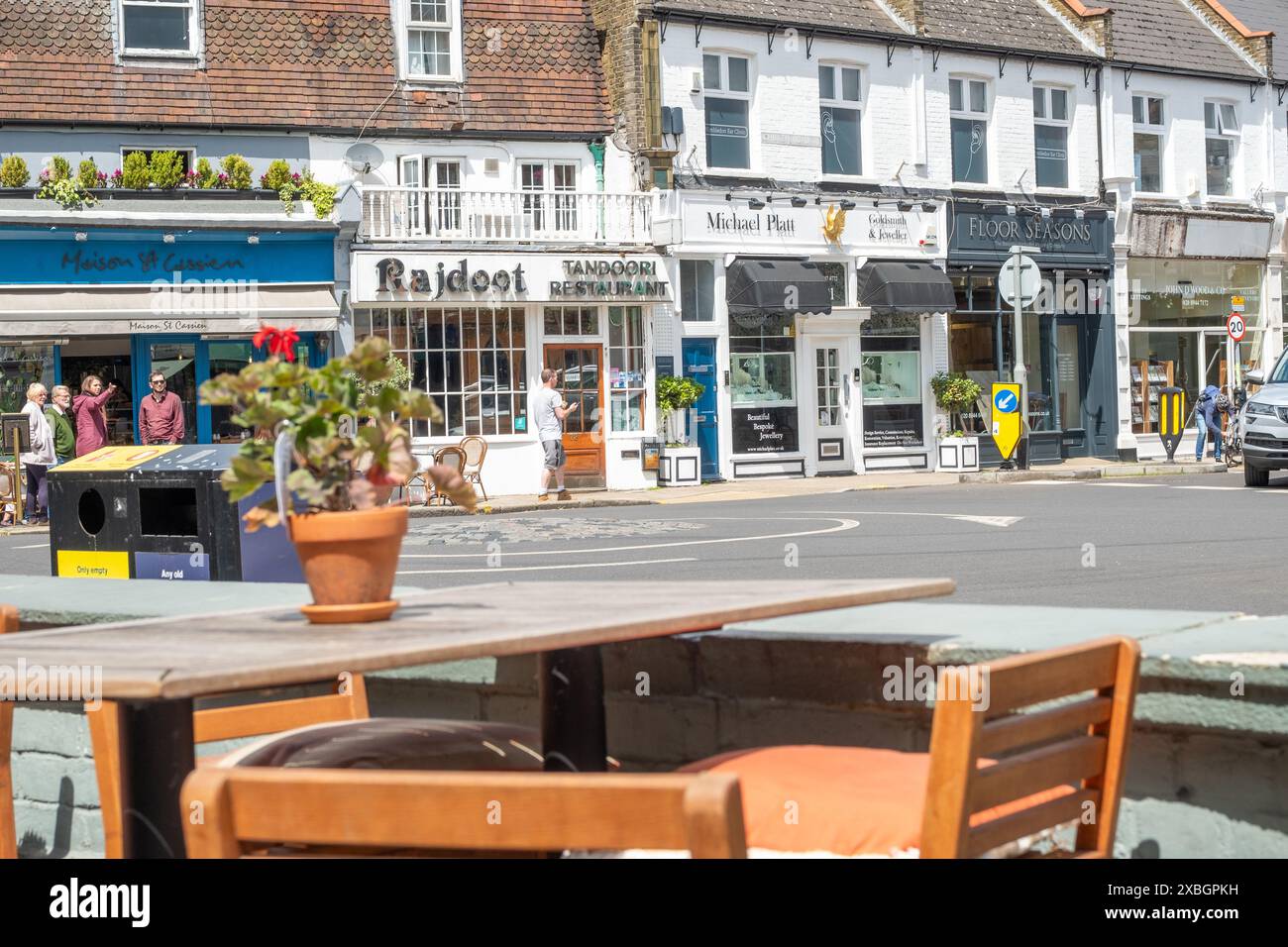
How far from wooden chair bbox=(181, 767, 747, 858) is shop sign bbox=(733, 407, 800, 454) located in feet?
84.0

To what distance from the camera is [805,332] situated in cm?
2844

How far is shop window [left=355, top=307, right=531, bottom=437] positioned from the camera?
25.4 m

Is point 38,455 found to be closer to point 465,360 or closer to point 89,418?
point 89,418

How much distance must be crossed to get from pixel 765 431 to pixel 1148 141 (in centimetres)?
1075

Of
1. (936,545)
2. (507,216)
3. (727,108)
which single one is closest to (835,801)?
(936,545)

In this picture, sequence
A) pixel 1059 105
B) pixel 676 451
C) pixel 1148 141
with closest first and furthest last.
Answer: pixel 676 451, pixel 1059 105, pixel 1148 141

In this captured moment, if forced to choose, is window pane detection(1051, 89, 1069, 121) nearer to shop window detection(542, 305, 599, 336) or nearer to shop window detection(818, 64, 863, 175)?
shop window detection(818, 64, 863, 175)

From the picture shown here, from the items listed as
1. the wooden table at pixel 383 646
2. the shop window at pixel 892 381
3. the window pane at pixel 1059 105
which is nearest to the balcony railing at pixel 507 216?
the shop window at pixel 892 381

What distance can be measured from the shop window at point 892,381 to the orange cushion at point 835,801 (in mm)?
26107

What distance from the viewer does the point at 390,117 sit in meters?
26.1

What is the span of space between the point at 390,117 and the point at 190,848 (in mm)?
24811

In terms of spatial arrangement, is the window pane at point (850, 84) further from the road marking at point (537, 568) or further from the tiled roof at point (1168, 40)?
the road marking at point (537, 568)

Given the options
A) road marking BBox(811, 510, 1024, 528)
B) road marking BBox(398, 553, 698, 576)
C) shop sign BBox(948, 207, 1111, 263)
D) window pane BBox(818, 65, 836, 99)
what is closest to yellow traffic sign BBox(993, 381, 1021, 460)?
shop sign BBox(948, 207, 1111, 263)
